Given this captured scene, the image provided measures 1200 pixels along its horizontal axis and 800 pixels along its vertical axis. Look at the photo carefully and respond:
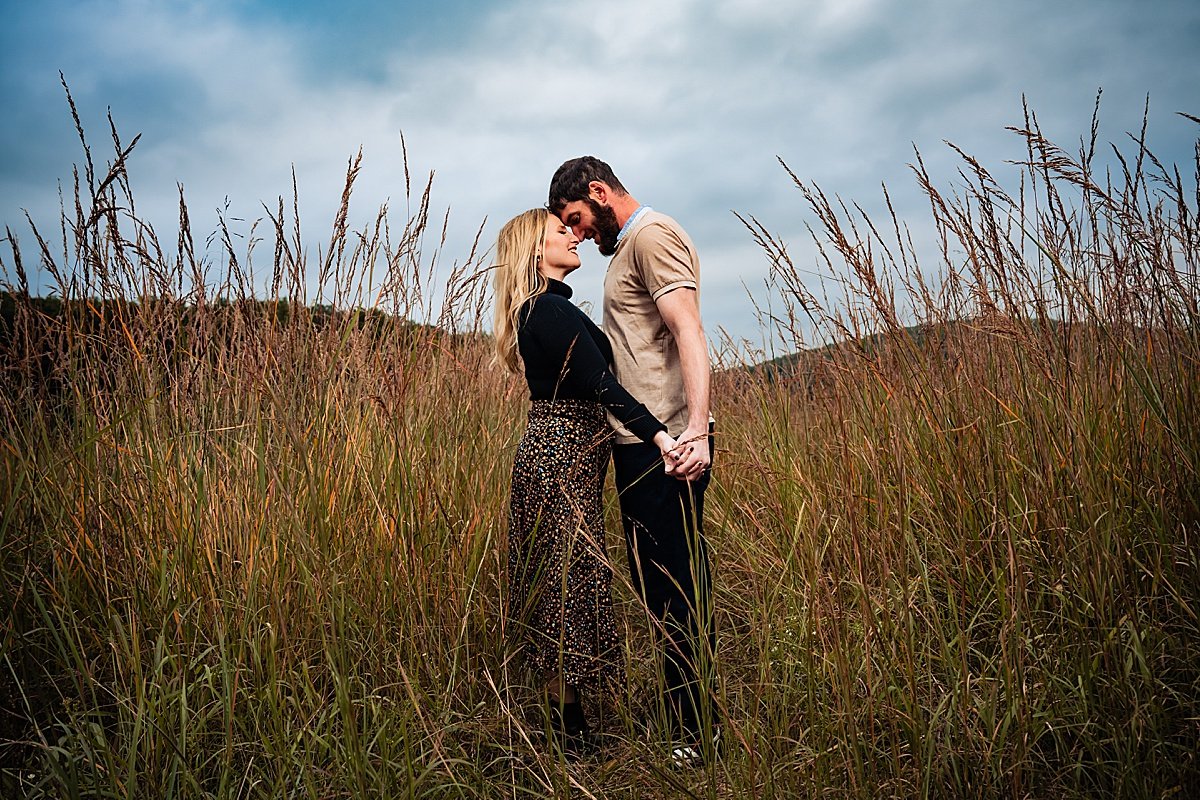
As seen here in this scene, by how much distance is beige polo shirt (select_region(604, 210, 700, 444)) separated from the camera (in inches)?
90.7

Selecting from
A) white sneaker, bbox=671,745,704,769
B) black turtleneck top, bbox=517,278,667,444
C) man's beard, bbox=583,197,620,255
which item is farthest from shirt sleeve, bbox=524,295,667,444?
white sneaker, bbox=671,745,704,769

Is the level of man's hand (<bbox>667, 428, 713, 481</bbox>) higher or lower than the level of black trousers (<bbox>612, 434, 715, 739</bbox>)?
higher

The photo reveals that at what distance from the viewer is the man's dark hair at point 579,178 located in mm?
2531

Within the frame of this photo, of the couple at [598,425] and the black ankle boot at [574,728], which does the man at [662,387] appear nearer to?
the couple at [598,425]

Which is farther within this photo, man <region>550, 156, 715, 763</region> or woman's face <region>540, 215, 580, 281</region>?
woman's face <region>540, 215, 580, 281</region>

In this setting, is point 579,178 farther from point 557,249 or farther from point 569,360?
point 569,360

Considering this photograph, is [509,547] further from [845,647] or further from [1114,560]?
[1114,560]

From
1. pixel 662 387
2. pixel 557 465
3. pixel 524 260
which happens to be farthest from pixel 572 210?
pixel 557 465

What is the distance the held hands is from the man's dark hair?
857 millimetres

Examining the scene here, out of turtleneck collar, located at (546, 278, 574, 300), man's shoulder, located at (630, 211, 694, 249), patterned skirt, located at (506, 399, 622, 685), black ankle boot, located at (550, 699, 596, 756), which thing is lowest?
black ankle boot, located at (550, 699, 596, 756)

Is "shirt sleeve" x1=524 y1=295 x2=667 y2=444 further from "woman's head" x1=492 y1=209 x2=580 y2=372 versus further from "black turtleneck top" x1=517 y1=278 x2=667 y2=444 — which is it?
"woman's head" x1=492 y1=209 x2=580 y2=372

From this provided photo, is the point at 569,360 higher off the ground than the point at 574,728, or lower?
higher

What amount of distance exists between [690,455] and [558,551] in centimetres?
54

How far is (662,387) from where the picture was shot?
7.75 ft
